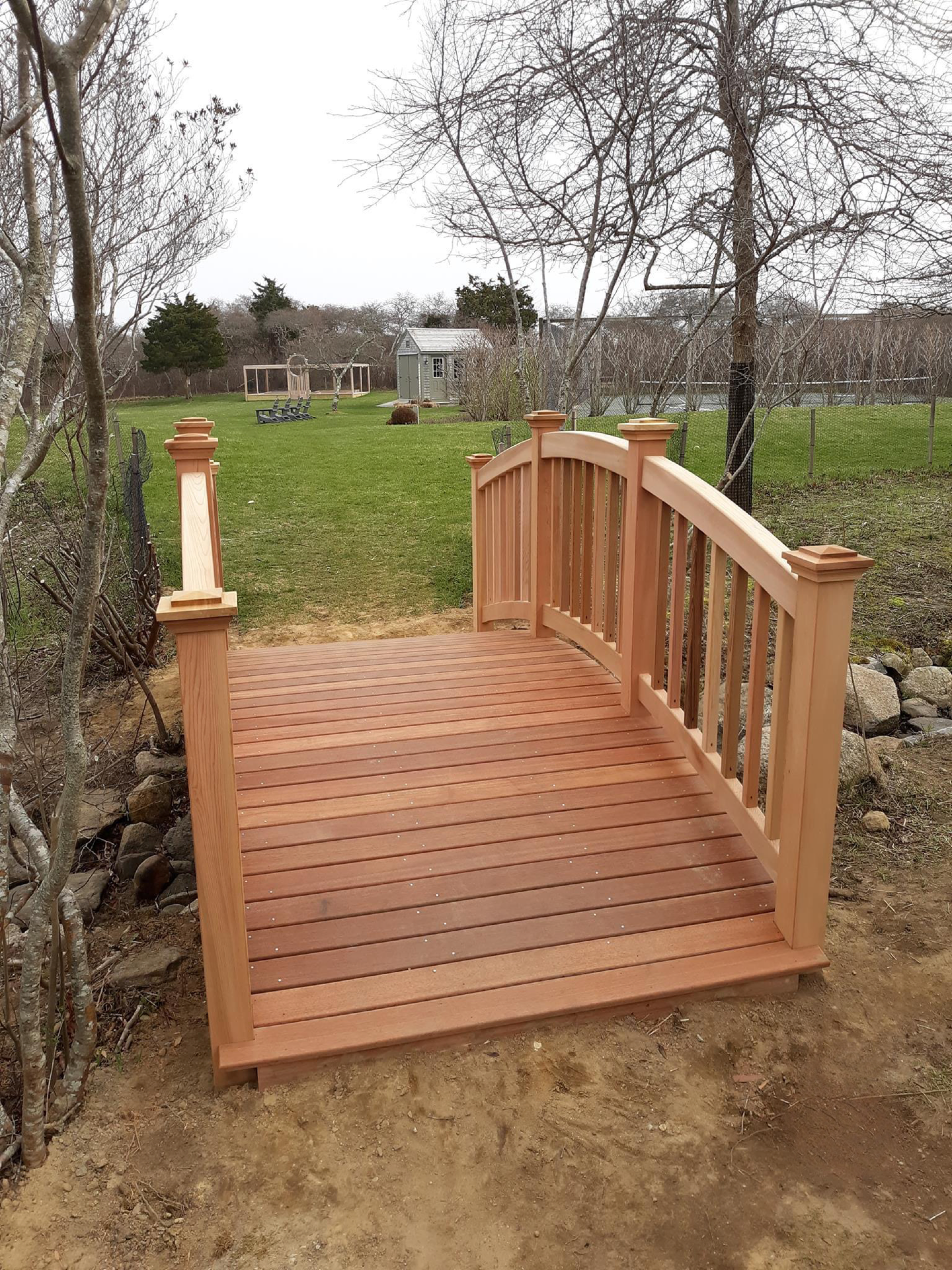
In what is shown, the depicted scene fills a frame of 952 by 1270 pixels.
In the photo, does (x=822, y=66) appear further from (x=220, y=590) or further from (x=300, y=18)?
(x=220, y=590)

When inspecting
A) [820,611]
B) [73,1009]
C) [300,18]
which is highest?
[300,18]

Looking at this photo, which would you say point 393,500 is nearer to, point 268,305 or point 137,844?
point 137,844

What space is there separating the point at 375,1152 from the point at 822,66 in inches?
228

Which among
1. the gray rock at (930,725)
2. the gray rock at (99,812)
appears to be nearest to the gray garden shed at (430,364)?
the gray rock at (930,725)

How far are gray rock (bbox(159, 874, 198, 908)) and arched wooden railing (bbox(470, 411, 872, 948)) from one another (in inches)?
68.3

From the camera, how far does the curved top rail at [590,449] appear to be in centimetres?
→ 355

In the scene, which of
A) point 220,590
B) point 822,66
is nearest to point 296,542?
point 822,66

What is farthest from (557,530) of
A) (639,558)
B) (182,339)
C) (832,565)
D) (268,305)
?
(268,305)

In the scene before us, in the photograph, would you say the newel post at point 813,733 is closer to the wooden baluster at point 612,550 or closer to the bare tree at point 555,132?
the wooden baluster at point 612,550

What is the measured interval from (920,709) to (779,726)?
256 cm

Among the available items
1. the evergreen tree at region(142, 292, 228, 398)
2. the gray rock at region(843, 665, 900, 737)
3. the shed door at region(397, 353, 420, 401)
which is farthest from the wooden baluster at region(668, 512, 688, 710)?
Result: the evergreen tree at region(142, 292, 228, 398)

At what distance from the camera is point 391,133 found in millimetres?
6035

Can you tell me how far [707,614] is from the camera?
3.59m

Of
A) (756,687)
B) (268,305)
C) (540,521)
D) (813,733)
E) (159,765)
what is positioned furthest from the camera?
(268,305)
